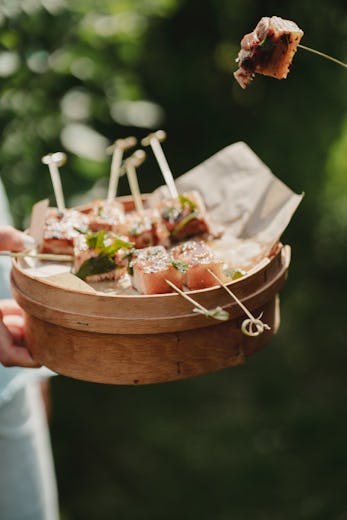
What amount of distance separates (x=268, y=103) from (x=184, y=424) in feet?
12.3

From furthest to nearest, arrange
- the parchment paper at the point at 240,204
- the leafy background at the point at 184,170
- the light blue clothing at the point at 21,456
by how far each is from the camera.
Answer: the leafy background at the point at 184,170, the light blue clothing at the point at 21,456, the parchment paper at the point at 240,204

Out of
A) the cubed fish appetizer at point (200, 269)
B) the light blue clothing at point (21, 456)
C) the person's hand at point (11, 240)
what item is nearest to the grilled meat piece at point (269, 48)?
the cubed fish appetizer at point (200, 269)

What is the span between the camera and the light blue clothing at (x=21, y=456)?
3475mm

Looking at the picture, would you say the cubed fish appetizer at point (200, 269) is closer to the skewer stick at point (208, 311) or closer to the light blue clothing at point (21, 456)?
the skewer stick at point (208, 311)

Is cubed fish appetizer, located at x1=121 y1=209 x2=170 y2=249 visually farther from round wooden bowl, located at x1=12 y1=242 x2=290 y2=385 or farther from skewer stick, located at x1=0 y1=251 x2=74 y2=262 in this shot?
round wooden bowl, located at x1=12 y1=242 x2=290 y2=385

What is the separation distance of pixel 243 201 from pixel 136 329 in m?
1.15

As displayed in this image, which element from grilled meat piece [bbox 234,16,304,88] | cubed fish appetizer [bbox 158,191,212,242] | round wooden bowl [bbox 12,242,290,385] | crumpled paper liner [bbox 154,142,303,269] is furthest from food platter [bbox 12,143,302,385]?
grilled meat piece [bbox 234,16,304,88]

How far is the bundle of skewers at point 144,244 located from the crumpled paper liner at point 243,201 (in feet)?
0.28

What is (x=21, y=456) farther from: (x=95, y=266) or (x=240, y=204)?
(x=240, y=204)

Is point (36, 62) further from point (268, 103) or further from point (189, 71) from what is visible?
point (268, 103)

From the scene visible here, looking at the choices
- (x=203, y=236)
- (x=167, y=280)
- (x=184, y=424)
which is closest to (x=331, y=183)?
(x=184, y=424)

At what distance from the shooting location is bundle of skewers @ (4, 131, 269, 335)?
2.52 m

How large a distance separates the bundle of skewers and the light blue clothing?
584 millimetres

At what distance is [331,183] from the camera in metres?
8.38
